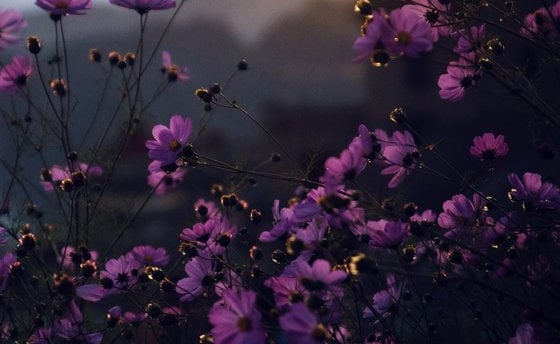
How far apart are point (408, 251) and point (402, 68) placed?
493cm

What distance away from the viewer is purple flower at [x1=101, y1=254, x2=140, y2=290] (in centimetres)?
148

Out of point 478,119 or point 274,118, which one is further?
point 274,118

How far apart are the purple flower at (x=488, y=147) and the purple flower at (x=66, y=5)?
90 cm

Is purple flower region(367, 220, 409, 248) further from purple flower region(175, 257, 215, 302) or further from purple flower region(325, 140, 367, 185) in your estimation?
purple flower region(175, 257, 215, 302)

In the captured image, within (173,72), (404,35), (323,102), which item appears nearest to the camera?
(404,35)

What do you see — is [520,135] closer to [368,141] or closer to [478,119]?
[478,119]

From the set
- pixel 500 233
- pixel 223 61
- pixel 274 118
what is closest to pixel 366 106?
pixel 274 118

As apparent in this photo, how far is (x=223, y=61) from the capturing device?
815 centimetres

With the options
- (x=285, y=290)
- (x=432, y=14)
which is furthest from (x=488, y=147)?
(x=285, y=290)

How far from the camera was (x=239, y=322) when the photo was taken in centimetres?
91

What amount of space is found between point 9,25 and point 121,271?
70 cm

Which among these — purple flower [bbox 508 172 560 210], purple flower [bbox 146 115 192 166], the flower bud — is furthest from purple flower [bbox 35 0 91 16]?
purple flower [bbox 508 172 560 210]

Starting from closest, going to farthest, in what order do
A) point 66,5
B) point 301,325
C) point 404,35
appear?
Result: point 301,325 → point 404,35 → point 66,5

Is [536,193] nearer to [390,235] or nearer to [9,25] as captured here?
[390,235]
